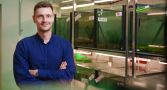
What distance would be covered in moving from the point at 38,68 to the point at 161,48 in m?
0.96

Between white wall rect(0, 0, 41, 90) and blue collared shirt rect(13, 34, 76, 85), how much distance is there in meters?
2.06

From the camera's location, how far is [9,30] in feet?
11.4

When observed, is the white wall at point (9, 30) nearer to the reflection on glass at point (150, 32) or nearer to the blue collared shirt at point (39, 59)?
the reflection on glass at point (150, 32)

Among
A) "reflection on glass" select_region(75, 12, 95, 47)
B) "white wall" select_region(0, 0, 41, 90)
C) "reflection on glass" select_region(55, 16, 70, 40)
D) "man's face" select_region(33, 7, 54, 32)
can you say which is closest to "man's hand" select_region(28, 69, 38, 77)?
"man's face" select_region(33, 7, 54, 32)

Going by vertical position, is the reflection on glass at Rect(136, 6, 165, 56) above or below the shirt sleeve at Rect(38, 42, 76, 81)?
above

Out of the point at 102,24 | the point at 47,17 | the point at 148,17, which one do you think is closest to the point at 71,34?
the point at 102,24

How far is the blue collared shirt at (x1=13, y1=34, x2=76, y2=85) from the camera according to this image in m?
1.46

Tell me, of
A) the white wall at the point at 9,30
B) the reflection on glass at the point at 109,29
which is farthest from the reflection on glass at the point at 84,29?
the white wall at the point at 9,30

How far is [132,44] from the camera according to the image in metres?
1.94

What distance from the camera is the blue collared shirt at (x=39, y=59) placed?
4.79 feet

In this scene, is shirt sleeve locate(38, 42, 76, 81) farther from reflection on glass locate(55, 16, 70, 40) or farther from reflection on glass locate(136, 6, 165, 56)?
reflection on glass locate(55, 16, 70, 40)

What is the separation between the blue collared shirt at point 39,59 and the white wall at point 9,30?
2063mm

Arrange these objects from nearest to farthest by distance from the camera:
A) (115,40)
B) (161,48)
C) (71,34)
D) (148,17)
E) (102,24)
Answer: (161,48)
(148,17)
(115,40)
(102,24)
(71,34)

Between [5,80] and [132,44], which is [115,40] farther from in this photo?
[5,80]
